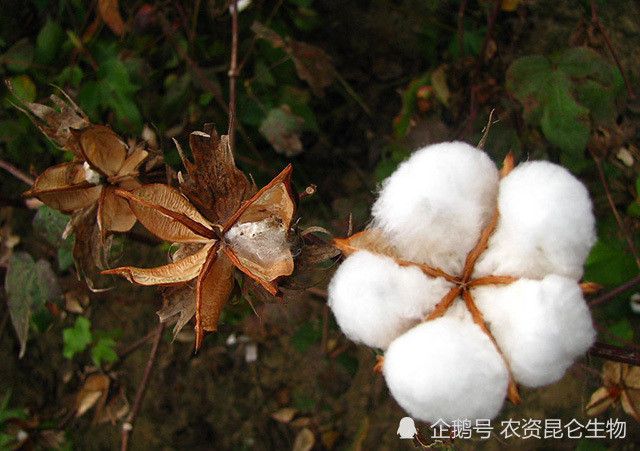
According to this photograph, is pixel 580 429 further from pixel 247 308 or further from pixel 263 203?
pixel 263 203

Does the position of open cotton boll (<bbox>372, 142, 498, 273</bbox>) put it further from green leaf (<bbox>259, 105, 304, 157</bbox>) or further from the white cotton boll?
green leaf (<bbox>259, 105, 304, 157</bbox>)

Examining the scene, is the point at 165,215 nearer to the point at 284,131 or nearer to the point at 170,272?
the point at 170,272

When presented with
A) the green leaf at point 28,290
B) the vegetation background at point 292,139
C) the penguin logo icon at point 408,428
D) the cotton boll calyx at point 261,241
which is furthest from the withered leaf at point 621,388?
the green leaf at point 28,290

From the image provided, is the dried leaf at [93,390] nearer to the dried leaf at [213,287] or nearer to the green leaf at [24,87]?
the green leaf at [24,87]

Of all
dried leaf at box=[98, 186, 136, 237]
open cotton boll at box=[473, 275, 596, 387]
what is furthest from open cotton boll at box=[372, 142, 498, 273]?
dried leaf at box=[98, 186, 136, 237]

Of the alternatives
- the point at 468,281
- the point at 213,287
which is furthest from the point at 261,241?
the point at 468,281
